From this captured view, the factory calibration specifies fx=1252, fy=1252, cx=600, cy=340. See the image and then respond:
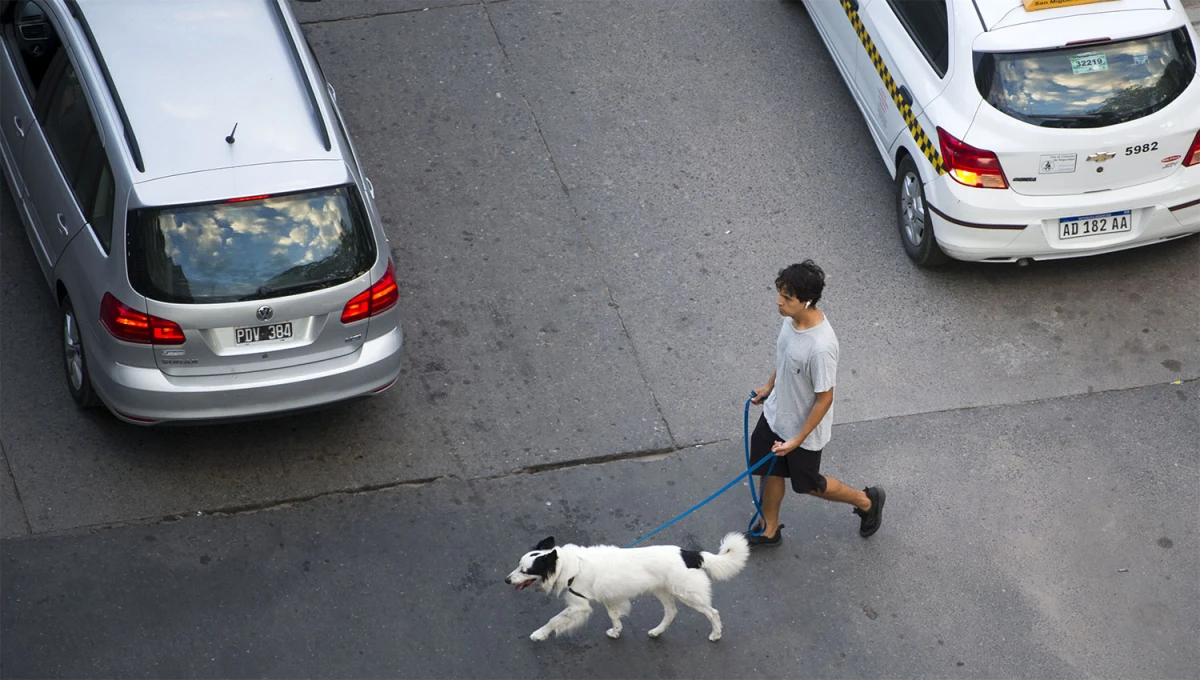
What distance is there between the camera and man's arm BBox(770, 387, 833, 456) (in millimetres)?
5895

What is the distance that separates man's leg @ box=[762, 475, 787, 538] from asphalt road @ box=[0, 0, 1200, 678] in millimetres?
178

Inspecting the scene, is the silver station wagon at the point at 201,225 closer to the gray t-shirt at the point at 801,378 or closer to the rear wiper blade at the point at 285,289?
the rear wiper blade at the point at 285,289

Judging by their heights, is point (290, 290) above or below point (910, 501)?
above

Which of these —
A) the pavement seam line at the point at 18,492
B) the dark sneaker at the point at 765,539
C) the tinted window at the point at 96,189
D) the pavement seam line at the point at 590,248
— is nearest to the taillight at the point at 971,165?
the pavement seam line at the point at 590,248

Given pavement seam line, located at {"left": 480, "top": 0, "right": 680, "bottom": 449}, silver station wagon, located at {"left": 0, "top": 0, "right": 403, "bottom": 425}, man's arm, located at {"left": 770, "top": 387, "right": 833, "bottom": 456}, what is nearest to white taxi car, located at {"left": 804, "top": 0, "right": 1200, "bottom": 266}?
pavement seam line, located at {"left": 480, "top": 0, "right": 680, "bottom": 449}

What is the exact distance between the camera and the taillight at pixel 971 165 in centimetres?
796

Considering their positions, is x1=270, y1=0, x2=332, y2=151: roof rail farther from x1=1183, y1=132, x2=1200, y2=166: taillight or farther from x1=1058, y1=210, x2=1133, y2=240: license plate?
x1=1183, y1=132, x2=1200, y2=166: taillight

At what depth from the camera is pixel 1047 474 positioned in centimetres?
720

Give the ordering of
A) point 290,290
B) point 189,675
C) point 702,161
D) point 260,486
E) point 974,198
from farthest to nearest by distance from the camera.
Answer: point 702,161, point 974,198, point 260,486, point 290,290, point 189,675

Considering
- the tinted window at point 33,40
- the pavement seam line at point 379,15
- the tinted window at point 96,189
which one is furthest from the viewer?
the pavement seam line at point 379,15

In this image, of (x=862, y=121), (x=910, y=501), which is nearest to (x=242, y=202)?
(x=910, y=501)

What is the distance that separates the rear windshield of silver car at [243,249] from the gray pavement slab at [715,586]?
1263 millimetres

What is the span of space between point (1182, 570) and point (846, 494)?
1874 mm

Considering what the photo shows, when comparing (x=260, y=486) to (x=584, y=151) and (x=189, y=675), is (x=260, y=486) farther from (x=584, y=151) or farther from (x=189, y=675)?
(x=584, y=151)
